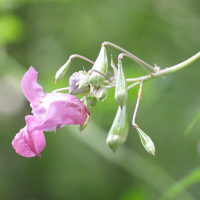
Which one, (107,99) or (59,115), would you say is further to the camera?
(107,99)

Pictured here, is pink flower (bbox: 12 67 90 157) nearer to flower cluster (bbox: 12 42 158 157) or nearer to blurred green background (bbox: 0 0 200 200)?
flower cluster (bbox: 12 42 158 157)

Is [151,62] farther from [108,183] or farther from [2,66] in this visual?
[108,183]

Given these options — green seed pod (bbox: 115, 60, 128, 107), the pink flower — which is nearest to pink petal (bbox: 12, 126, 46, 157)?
the pink flower

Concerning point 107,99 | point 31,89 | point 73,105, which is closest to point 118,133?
point 73,105

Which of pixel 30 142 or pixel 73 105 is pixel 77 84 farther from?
pixel 30 142

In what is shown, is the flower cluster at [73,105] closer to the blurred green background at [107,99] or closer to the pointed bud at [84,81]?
the pointed bud at [84,81]

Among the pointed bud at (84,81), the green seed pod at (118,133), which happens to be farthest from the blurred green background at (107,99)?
the pointed bud at (84,81)
